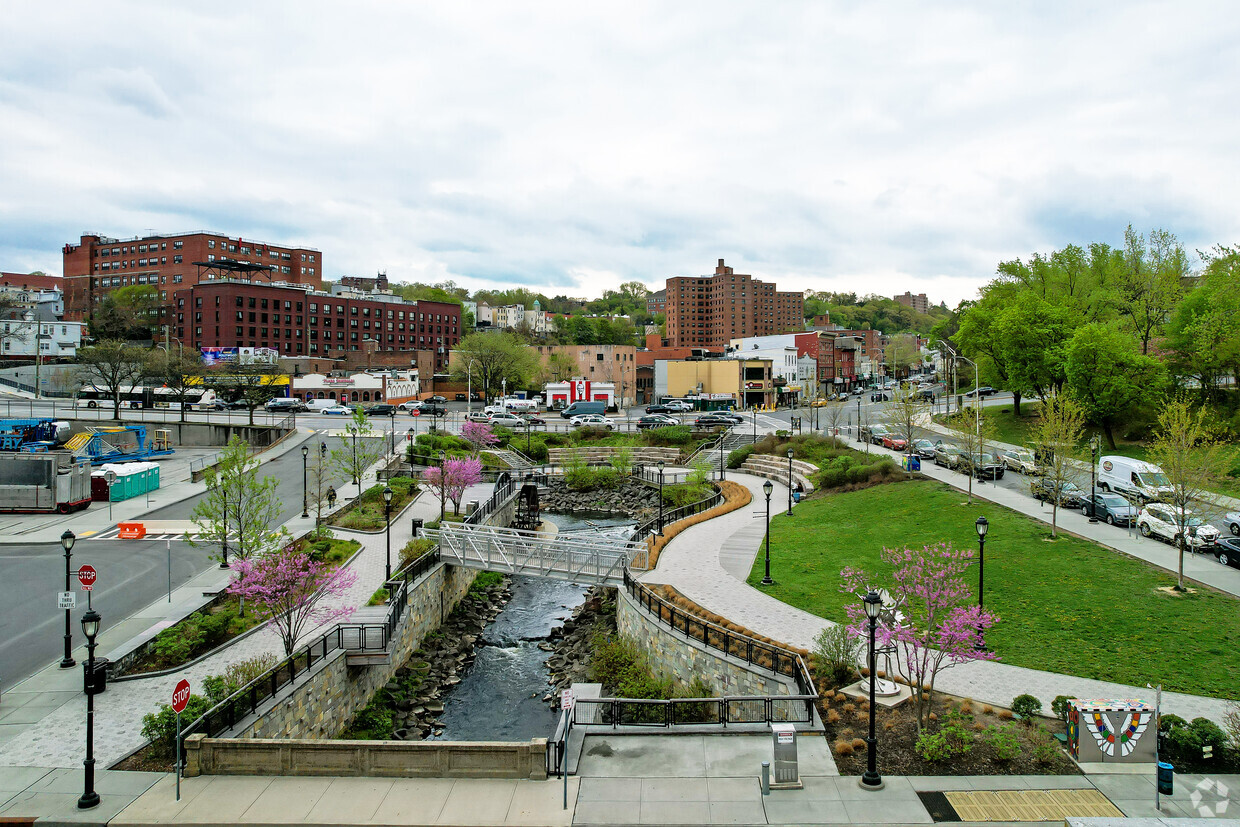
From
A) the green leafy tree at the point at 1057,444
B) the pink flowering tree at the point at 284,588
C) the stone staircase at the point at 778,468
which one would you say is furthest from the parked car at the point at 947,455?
the pink flowering tree at the point at 284,588

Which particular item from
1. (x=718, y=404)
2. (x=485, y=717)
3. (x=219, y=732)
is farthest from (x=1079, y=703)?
(x=718, y=404)

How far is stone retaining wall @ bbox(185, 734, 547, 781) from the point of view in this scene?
12.2m

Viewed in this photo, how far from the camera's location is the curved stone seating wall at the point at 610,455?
54.5 metres

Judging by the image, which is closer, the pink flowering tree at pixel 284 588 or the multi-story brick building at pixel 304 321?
the pink flowering tree at pixel 284 588

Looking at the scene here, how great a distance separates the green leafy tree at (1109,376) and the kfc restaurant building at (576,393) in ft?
157

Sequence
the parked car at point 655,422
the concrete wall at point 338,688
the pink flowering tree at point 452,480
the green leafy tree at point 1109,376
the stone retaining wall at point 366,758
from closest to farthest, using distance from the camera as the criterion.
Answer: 1. the stone retaining wall at point 366,758
2. the concrete wall at point 338,688
3. the pink flowering tree at point 452,480
4. the green leafy tree at point 1109,376
5. the parked car at point 655,422

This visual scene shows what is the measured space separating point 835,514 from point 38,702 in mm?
28091

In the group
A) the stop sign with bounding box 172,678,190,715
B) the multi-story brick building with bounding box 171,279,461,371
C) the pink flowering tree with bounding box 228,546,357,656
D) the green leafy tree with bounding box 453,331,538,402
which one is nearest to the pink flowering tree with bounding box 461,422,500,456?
the green leafy tree with bounding box 453,331,538,402

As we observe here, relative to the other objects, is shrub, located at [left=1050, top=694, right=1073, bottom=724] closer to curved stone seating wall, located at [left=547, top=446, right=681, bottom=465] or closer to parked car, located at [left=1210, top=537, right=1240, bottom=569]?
parked car, located at [left=1210, top=537, right=1240, bottom=569]

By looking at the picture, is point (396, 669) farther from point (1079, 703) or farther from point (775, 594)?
point (1079, 703)

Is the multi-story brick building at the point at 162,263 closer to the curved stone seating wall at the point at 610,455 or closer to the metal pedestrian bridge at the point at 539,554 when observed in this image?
the curved stone seating wall at the point at 610,455

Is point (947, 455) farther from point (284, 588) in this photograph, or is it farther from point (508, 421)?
point (508, 421)

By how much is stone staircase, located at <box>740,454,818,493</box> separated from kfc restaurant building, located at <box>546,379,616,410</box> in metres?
33.3

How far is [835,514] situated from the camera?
3216cm
